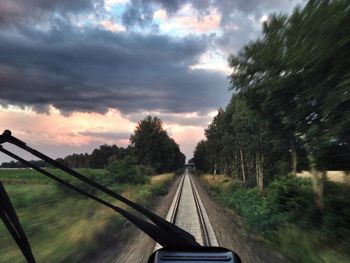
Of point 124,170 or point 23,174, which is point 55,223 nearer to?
point 23,174

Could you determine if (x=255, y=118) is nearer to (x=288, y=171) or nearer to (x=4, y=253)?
(x=288, y=171)

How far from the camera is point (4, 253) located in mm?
9305

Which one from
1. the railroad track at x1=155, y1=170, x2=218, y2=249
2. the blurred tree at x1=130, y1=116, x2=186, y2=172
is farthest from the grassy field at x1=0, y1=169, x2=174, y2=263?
the blurred tree at x1=130, y1=116, x2=186, y2=172

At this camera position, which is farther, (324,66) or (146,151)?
(146,151)

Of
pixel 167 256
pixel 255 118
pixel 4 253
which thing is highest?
pixel 255 118

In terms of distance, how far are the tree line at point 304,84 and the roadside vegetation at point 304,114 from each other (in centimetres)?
3

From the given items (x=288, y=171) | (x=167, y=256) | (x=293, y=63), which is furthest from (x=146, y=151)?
(x=167, y=256)

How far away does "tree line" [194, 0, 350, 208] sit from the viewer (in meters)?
10.7

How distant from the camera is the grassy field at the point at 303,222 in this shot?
1063 cm

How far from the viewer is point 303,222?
14.0m

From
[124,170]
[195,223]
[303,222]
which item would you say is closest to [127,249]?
[195,223]

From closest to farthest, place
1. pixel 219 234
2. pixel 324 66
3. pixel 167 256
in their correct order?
pixel 167 256 → pixel 324 66 → pixel 219 234

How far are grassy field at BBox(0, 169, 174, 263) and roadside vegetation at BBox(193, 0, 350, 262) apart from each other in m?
5.69

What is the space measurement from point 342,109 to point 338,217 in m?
3.91
